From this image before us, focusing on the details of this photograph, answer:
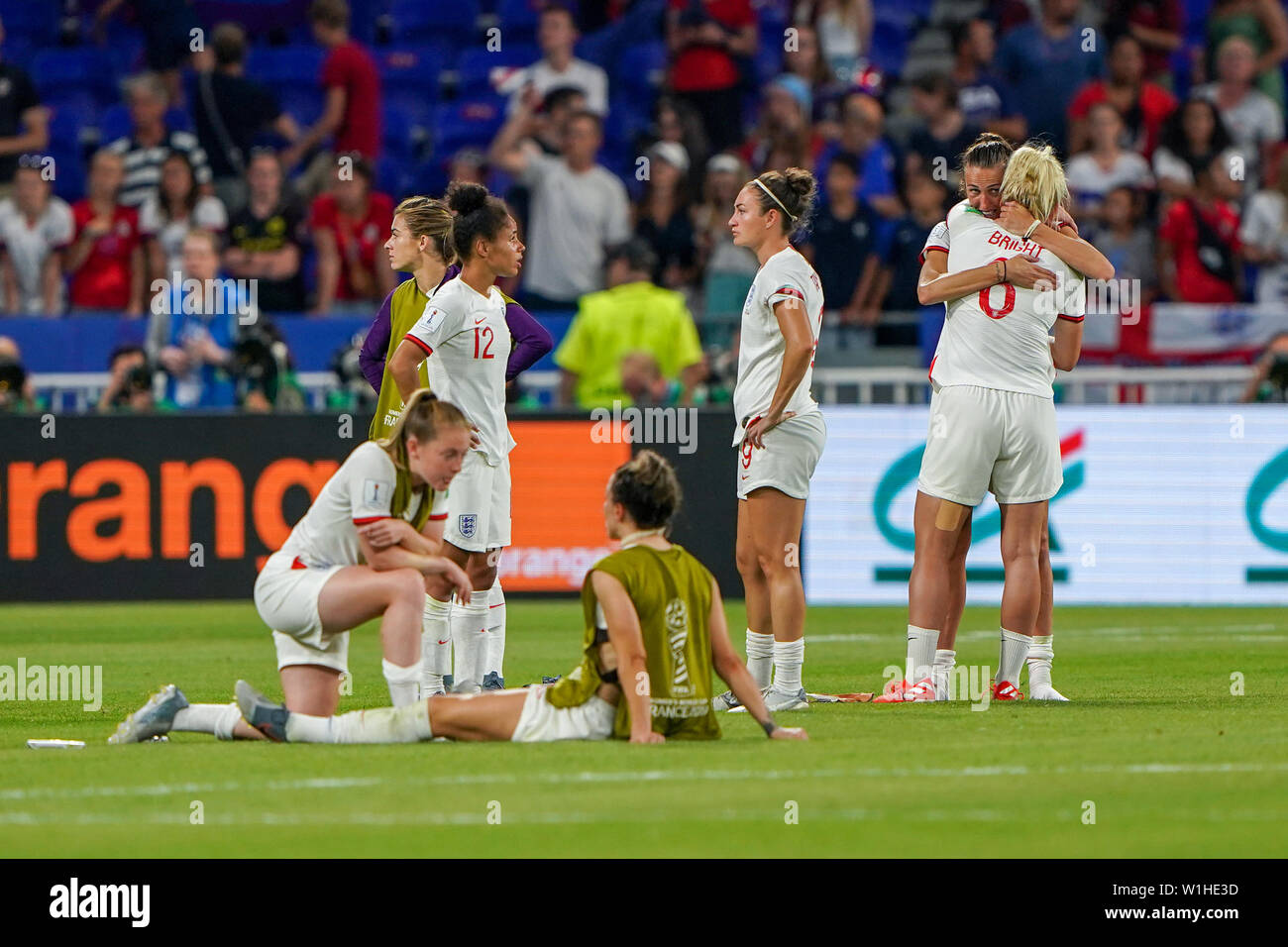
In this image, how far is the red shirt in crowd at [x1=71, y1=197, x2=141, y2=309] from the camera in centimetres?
1898

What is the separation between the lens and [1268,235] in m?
18.6

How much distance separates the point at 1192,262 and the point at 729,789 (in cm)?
1258

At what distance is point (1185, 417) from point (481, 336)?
8.06 m

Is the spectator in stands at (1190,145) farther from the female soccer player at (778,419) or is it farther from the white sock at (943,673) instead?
the female soccer player at (778,419)

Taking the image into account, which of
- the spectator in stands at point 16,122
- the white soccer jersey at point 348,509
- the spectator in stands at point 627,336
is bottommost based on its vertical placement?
the white soccer jersey at point 348,509

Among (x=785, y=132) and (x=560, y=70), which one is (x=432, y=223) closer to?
(x=785, y=132)

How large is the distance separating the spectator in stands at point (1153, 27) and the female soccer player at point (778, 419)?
12.7 m

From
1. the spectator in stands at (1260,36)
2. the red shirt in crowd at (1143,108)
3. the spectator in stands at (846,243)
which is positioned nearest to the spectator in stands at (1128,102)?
the red shirt in crowd at (1143,108)

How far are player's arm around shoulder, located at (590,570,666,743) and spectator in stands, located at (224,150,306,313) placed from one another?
11848 mm

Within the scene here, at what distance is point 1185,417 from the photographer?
52.6 ft

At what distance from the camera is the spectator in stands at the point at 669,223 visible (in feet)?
60.8

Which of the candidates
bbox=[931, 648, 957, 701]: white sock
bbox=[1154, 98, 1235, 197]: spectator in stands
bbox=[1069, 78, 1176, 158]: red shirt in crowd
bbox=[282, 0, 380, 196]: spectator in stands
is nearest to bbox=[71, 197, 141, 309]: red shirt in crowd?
bbox=[282, 0, 380, 196]: spectator in stands

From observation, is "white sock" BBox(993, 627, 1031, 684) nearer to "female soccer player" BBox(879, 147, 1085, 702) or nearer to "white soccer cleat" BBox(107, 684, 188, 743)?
"female soccer player" BBox(879, 147, 1085, 702)

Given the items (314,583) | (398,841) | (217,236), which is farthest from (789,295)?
(217,236)
